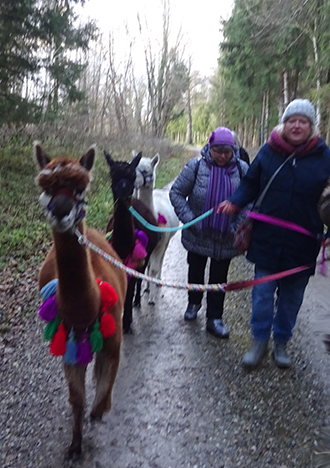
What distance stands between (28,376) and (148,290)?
2.19 meters

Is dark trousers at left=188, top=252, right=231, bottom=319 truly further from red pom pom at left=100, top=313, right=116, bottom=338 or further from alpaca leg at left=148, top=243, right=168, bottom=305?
red pom pom at left=100, top=313, right=116, bottom=338

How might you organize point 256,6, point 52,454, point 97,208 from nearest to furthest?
1. point 52,454
2. point 97,208
3. point 256,6

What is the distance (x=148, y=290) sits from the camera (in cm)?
511

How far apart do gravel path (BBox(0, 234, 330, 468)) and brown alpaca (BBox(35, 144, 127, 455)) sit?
0.30 metres

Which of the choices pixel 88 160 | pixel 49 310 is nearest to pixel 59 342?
pixel 49 310

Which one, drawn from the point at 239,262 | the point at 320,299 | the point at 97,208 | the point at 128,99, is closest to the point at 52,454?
the point at 320,299

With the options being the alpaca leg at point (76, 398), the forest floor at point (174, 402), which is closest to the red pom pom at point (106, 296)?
the alpaca leg at point (76, 398)

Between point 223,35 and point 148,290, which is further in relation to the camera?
point 223,35

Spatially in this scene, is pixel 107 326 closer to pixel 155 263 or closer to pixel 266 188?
pixel 266 188

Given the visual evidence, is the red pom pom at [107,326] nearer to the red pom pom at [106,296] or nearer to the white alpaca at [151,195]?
the red pom pom at [106,296]

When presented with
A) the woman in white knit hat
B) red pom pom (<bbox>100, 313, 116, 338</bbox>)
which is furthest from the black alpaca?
red pom pom (<bbox>100, 313, 116, 338</bbox>)

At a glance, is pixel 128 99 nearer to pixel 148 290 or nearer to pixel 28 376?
pixel 148 290

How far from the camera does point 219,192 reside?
11.6 ft

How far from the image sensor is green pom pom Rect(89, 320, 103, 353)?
226 centimetres
